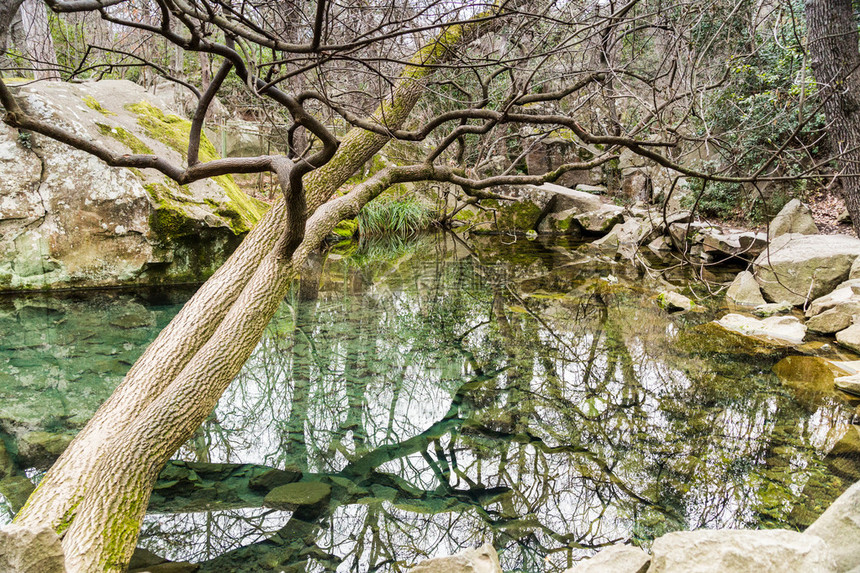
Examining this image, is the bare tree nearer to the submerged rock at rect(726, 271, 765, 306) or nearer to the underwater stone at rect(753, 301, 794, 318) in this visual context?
the underwater stone at rect(753, 301, 794, 318)

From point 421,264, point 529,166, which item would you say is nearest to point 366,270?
point 421,264

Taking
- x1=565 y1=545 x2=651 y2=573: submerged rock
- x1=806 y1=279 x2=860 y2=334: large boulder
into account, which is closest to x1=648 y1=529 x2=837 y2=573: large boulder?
x1=565 y1=545 x2=651 y2=573: submerged rock

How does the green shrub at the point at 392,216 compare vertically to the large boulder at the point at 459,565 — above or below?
above

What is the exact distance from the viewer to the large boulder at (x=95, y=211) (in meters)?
5.53

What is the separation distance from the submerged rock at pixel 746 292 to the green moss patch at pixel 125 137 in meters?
7.17

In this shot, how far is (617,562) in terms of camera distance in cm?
163

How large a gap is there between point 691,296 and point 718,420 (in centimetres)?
374

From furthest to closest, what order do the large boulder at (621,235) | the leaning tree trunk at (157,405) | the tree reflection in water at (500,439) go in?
the large boulder at (621,235), the tree reflection in water at (500,439), the leaning tree trunk at (157,405)

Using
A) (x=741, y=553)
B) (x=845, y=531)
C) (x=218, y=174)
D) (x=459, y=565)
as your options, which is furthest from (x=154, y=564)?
(x=845, y=531)

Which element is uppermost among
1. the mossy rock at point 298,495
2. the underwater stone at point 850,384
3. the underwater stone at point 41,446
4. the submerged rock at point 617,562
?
the underwater stone at point 850,384

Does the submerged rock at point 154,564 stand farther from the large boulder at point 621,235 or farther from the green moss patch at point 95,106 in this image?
the large boulder at point 621,235

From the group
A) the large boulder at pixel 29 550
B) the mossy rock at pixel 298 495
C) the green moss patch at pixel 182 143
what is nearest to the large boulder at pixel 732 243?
the green moss patch at pixel 182 143

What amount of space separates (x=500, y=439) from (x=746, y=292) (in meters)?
4.70

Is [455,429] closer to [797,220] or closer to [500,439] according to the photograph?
[500,439]
